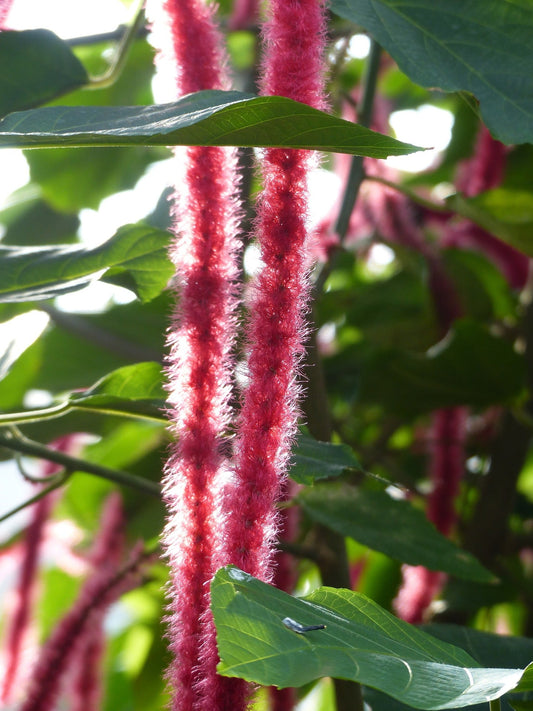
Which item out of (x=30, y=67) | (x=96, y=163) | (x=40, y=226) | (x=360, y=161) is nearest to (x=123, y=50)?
(x=30, y=67)

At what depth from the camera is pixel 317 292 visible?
641 millimetres

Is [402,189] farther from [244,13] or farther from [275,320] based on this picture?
[275,320]

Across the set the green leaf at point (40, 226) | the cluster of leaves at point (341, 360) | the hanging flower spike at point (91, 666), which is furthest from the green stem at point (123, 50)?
the green leaf at point (40, 226)

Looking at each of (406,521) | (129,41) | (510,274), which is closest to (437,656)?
(406,521)

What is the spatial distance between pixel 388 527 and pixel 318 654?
363 millimetres

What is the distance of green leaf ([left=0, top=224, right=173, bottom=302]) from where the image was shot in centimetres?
59

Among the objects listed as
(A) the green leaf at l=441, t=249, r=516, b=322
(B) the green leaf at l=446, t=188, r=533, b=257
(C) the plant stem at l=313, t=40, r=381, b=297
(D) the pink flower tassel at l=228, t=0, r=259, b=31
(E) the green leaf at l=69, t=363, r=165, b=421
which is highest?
(D) the pink flower tassel at l=228, t=0, r=259, b=31

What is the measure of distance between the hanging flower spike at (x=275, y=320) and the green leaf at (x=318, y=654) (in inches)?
1.1

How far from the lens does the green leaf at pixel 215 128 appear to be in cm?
38

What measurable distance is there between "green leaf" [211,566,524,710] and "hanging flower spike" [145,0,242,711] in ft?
0.13

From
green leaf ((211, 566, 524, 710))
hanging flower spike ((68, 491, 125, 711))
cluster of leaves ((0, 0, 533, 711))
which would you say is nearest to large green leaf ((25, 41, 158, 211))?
cluster of leaves ((0, 0, 533, 711))

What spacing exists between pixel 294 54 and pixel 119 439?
0.94 m

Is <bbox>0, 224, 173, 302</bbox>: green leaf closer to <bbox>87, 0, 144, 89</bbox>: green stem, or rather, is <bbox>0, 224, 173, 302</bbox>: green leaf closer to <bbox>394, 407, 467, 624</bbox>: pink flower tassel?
<bbox>87, 0, 144, 89</bbox>: green stem

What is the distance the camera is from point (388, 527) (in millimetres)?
672
